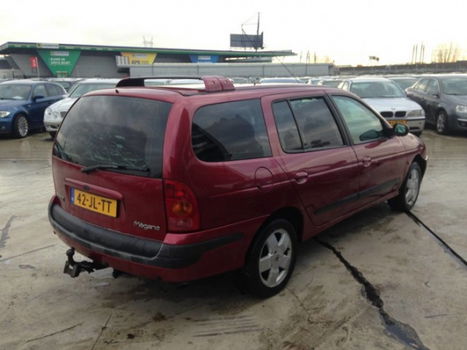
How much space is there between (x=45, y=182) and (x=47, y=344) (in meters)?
4.81

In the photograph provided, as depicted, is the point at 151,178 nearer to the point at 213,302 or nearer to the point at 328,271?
the point at 213,302

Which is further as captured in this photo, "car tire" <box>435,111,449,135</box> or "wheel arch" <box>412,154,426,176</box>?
"car tire" <box>435,111,449,135</box>

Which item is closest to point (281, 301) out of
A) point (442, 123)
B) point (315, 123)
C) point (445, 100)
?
point (315, 123)

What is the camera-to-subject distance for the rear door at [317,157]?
357 cm

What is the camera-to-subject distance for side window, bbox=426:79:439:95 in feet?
42.1

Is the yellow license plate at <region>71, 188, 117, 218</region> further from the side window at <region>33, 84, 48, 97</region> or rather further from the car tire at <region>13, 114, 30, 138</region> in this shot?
the side window at <region>33, 84, 48, 97</region>

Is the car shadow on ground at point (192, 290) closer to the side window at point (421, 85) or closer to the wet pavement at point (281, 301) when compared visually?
the wet pavement at point (281, 301)

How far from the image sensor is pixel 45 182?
730cm

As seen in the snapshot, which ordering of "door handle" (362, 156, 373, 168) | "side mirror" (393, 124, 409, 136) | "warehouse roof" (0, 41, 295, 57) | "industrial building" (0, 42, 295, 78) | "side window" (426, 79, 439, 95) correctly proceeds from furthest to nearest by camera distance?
"industrial building" (0, 42, 295, 78) < "warehouse roof" (0, 41, 295, 57) < "side window" (426, 79, 439, 95) < "side mirror" (393, 124, 409, 136) < "door handle" (362, 156, 373, 168)

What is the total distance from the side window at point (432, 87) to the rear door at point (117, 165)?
11.7 m

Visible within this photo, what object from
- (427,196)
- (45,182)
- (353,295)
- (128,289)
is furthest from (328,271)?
(45,182)

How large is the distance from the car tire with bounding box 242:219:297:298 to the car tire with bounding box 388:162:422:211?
2.25m

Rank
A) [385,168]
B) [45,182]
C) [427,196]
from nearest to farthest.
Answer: [385,168]
[427,196]
[45,182]

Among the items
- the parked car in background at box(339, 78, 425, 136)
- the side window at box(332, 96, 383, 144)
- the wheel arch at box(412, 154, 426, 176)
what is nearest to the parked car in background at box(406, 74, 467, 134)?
the parked car in background at box(339, 78, 425, 136)
